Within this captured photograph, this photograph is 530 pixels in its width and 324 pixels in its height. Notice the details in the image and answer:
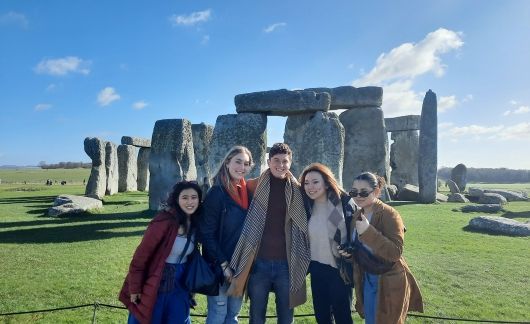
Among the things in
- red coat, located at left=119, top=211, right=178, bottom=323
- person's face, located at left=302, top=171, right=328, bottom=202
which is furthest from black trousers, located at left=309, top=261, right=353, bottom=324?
→ red coat, located at left=119, top=211, right=178, bottom=323

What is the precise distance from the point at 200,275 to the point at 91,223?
7347mm

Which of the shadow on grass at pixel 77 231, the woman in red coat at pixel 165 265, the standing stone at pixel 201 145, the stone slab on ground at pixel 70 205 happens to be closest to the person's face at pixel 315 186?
the woman in red coat at pixel 165 265

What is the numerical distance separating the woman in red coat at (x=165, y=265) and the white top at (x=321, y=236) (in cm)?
90

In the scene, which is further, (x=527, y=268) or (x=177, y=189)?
(x=527, y=268)

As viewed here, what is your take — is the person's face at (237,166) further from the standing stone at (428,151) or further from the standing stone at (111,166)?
the standing stone at (111,166)

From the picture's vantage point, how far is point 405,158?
1905cm

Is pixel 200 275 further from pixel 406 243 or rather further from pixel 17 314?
pixel 406 243

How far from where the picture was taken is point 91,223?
9.48 metres

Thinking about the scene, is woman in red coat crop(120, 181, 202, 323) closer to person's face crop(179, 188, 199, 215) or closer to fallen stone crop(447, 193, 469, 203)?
person's face crop(179, 188, 199, 215)

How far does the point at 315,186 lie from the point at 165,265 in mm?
1261

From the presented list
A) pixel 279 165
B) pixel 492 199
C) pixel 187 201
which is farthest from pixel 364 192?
pixel 492 199

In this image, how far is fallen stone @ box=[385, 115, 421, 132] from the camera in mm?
18953

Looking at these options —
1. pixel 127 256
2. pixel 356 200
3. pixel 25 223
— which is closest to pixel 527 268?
pixel 356 200

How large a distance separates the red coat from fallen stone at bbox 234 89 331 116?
21.3 feet
